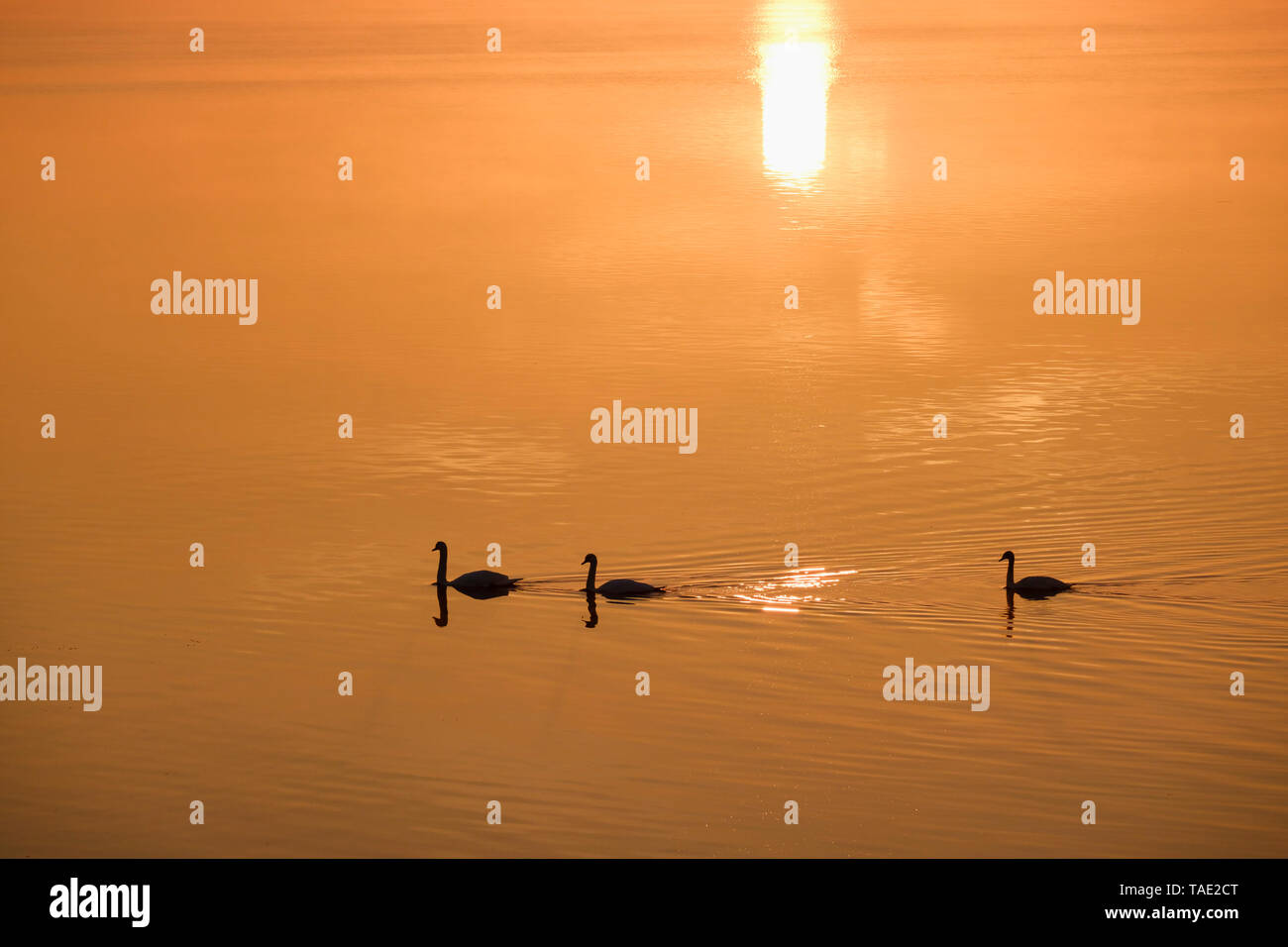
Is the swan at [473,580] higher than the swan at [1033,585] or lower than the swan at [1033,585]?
higher

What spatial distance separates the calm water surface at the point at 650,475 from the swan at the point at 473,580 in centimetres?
42

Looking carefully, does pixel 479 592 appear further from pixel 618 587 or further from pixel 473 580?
pixel 618 587

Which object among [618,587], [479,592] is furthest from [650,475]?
[479,592]

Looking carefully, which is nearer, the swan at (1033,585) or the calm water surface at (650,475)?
the calm water surface at (650,475)

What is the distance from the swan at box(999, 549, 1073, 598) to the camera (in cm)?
2200

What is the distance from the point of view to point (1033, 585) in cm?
2205

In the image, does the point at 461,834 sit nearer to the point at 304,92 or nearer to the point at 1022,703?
the point at 1022,703

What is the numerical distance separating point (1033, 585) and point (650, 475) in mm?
6707

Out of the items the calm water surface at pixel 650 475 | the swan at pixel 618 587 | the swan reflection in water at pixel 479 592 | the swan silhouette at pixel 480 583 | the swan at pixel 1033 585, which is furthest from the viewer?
the swan silhouette at pixel 480 583

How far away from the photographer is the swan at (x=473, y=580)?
22.6m

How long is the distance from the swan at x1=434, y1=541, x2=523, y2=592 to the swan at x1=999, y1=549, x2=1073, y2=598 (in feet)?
20.0

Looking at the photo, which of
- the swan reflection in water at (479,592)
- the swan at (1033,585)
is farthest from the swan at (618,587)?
the swan at (1033,585)

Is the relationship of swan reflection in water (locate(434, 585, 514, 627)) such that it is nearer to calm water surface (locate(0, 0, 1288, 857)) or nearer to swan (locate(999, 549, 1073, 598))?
calm water surface (locate(0, 0, 1288, 857))

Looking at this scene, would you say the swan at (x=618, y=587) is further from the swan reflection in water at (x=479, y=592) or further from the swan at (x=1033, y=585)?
the swan at (x=1033, y=585)
